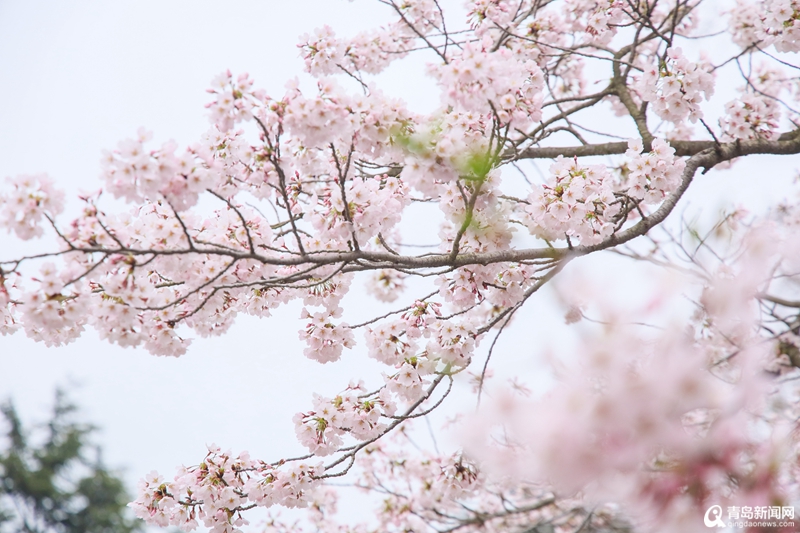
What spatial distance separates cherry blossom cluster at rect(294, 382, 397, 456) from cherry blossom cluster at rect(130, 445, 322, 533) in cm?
27

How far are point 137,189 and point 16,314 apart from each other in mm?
1559

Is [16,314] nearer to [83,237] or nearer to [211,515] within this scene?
[83,237]

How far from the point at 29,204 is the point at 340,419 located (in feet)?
6.04

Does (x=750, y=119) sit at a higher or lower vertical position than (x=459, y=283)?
higher

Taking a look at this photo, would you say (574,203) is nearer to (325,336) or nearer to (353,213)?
(353,213)

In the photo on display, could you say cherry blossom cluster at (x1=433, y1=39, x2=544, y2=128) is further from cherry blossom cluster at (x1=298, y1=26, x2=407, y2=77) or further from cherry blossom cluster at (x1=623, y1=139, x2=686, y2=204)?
cherry blossom cluster at (x1=298, y1=26, x2=407, y2=77)

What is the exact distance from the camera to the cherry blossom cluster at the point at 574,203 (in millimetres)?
2883

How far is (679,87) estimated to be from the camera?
353 cm

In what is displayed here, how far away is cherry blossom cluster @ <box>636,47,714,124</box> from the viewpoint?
11.5 feet

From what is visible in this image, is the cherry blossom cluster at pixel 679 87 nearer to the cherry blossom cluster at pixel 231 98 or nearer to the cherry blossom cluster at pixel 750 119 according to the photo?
the cherry blossom cluster at pixel 750 119

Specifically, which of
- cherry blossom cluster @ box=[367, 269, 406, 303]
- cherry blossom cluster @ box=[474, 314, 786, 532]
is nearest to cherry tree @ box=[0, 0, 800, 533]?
cherry blossom cluster @ box=[474, 314, 786, 532]

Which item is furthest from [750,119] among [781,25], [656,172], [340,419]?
[340,419]

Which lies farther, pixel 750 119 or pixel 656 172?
pixel 750 119

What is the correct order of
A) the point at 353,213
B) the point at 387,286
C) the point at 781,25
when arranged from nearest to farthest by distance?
the point at 353,213, the point at 781,25, the point at 387,286
